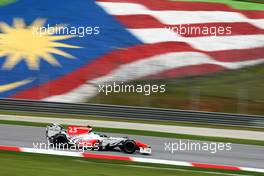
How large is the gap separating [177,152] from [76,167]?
343 centimetres

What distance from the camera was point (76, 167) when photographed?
841 cm

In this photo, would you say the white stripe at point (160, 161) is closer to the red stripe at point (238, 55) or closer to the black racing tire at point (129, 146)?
the black racing tire at point (129, 146)

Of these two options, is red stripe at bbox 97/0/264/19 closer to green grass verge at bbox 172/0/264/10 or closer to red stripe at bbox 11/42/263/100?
green grass verge at bbox 172/0/264/10

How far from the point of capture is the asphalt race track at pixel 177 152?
34.8ft

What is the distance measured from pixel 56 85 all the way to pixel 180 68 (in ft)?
17.6

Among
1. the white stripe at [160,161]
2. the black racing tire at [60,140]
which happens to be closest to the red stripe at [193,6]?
the black racing tire at [60,140]

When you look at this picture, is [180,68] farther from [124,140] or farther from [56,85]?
[124,140]

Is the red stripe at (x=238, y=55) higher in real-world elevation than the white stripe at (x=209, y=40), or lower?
lower

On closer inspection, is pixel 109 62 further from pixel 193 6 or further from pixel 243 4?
pixel 243 4

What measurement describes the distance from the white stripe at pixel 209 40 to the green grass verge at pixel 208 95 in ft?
5.58

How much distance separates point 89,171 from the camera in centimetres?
807

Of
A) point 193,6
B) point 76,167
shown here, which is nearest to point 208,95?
point 193,6

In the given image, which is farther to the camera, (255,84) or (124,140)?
(255,84)

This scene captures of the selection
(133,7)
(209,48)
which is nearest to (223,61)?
(209,48)
